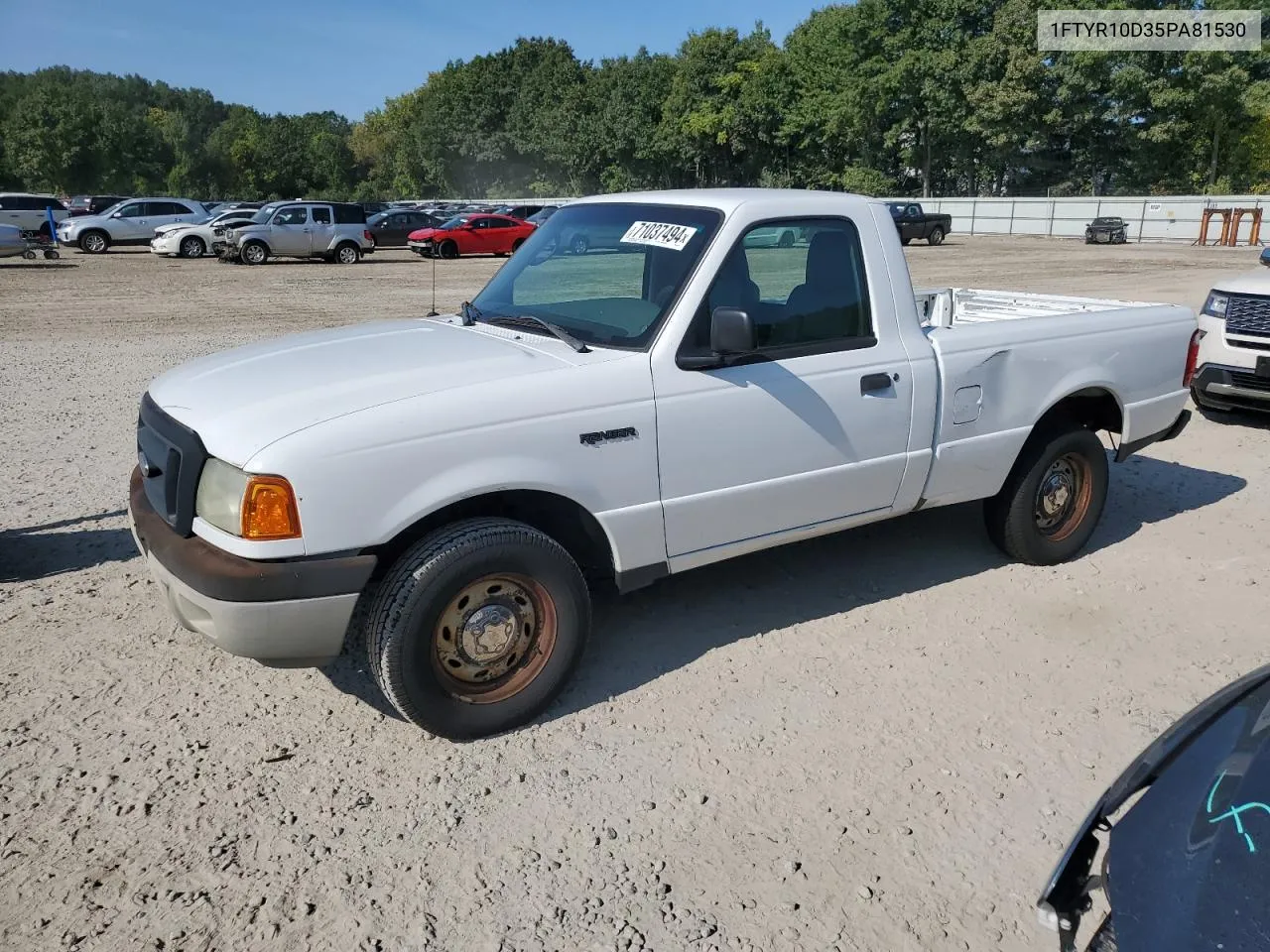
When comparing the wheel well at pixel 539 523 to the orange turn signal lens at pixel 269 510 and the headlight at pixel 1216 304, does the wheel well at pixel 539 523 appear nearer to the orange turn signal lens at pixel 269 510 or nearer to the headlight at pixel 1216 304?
the orange turn signal lens at pixel 269 510

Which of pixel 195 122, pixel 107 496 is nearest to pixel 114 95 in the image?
pixel 195 122

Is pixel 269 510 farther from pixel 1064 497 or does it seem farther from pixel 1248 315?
pixel 1248 315

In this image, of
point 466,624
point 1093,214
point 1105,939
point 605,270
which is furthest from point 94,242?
point 1093,214

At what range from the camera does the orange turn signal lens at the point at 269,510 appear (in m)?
3.11

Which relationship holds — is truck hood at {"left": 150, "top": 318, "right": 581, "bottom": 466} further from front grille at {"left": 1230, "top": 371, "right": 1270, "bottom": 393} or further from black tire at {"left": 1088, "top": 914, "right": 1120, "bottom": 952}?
front grille at {"left": 1230, "top": 371, "right": 1270, "bottom": 393}

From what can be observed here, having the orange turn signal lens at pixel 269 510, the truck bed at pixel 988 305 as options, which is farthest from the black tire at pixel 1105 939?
the truck bed at pixel 988 305

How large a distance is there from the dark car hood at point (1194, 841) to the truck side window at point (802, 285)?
7.31ft

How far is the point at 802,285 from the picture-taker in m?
4.37

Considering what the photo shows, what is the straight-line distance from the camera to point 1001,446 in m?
4.88

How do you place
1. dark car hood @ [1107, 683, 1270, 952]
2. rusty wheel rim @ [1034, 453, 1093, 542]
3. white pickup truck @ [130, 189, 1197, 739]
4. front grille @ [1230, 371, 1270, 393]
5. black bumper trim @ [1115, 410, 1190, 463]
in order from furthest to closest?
front grille @ [1230, 371, 1270, 393], black bumper trim @ [1115, 410, 1190, 463], rusty wheel rim @ [1034, 453, 1093, 542], white pickup truck @ [130, 189, 1197, 739], dark car hood @ [1107, 683, 1270, 952]

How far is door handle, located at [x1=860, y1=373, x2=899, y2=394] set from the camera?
14.0 ft

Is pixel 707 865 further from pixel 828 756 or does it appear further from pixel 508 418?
pixel 508 418

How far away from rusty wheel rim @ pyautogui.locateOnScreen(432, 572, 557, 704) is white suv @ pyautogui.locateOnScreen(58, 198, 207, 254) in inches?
1346

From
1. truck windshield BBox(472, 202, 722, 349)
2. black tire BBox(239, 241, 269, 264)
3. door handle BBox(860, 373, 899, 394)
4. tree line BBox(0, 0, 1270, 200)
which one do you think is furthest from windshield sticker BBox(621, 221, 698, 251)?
tree line BBox(0, 0, 1270, 200)
